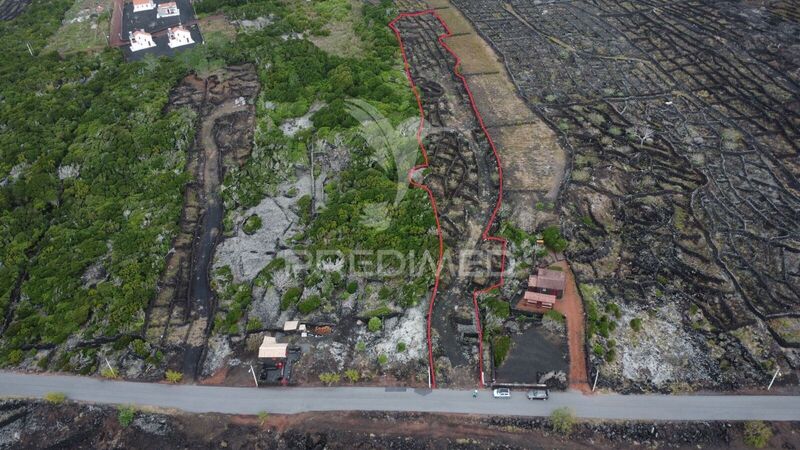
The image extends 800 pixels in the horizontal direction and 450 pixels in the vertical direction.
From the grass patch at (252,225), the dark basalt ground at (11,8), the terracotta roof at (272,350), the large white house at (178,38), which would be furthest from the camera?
the dark basalt ground at (11,8)

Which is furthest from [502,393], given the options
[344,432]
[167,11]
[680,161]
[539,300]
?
[167,11]

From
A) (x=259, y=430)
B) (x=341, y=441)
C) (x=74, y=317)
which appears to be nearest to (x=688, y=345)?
(x=341, y=441)

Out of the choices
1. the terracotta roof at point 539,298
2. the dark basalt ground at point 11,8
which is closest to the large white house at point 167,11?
the dark basalt ground at point 11,8

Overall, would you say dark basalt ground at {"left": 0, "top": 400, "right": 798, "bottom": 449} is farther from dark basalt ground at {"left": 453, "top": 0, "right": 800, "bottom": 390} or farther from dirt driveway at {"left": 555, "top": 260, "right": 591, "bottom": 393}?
dark basalt ground at {"left": 453, "top": 0, "right": 800, "bottom": 390}

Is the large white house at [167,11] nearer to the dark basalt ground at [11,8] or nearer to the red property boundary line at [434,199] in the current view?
the dark basalt ground at [11,8]

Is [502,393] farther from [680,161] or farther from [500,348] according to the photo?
[680,161]

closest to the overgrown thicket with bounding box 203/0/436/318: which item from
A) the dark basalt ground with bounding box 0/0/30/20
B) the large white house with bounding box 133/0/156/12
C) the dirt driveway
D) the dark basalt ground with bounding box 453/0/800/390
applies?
the dirt driveway
